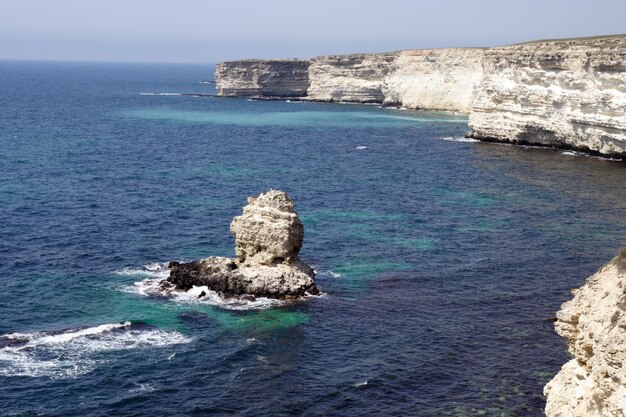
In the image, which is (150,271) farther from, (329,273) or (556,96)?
(556,96)

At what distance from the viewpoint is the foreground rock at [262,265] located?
161ft

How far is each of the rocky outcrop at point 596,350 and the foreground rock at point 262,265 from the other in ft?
87.3

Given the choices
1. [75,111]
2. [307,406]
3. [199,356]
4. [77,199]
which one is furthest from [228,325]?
[75,111]

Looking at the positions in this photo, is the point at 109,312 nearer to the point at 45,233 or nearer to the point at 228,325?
the point at 228,325

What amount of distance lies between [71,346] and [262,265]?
14.0m

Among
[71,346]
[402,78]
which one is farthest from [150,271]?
[402,78]

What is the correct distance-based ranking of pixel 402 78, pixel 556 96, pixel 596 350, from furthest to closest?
1. pixel 402 78
2. pixel 556 96
3. pixel 596 350

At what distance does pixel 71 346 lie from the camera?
4062 cm

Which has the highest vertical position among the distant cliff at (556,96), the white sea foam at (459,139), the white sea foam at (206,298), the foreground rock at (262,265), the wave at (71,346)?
the distant cliff at (556,96)

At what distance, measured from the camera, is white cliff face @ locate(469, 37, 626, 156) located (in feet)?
309

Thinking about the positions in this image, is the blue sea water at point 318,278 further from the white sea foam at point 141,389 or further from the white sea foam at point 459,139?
the white sea foam at point 459,139

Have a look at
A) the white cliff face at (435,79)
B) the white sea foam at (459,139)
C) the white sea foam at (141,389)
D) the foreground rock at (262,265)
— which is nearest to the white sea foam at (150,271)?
the foreground rock at (262,265)

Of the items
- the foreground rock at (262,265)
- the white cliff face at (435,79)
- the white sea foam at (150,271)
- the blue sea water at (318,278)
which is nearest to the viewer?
the blue sea water at (318,278)

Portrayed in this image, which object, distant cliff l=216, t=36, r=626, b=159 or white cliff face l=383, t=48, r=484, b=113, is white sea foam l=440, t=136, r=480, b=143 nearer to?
distant cliff l=216, t=36, r=626, b=159
